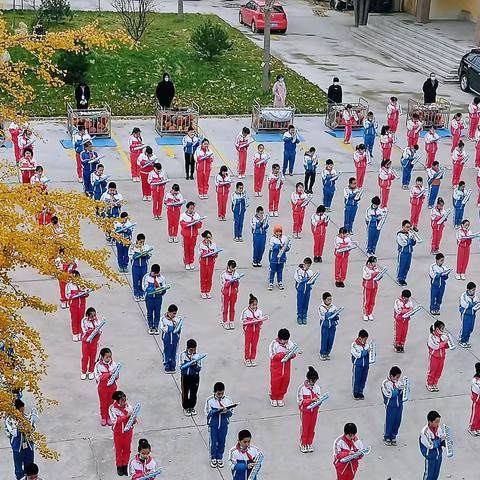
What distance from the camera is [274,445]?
11.4 m

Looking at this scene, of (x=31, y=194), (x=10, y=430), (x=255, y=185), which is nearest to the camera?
(x=31, y=194)

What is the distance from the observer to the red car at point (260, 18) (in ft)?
120

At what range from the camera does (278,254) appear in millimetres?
15070

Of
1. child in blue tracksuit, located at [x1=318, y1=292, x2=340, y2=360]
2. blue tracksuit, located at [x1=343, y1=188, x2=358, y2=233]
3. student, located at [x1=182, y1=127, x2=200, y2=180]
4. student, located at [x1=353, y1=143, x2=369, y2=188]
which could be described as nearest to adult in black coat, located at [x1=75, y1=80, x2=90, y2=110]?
student, located at [x1=182, y1=127, x2=200, y2=180]

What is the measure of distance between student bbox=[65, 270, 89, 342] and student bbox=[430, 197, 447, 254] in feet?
22.2

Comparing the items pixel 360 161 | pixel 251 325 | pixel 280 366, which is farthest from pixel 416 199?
pixel 280 366

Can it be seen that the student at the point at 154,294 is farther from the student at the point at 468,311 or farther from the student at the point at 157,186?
the student at the point at 468,311

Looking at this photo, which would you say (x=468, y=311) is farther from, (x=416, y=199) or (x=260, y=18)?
(x=260, y=18)

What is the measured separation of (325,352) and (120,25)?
79.7 feet

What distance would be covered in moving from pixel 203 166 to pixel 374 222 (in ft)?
13.4

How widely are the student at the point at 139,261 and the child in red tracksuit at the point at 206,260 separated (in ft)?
2.77

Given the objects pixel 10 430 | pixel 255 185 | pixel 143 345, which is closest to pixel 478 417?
pixel 143 345

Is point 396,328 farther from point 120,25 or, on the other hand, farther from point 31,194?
point 120,25

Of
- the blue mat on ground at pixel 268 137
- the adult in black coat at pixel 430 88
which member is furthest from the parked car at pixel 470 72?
the blue mat on ground at pixel 268 137
